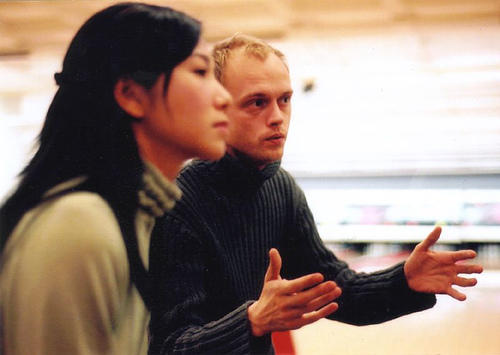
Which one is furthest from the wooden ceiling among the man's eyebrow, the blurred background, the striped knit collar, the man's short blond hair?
the striped knit collar

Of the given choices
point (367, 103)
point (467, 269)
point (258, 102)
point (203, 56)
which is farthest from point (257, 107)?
point (367, 103)

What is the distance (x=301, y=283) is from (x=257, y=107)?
1.40 ft

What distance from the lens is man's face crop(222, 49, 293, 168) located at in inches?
48.4

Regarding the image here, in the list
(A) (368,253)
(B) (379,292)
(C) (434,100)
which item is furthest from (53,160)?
(C) (434,100)

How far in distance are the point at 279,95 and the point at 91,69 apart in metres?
0.41

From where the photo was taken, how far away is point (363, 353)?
157 centimetres

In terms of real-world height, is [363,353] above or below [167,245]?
below

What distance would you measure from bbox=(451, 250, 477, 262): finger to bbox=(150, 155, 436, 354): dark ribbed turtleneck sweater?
12cm

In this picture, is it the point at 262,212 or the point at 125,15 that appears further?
the point at 262,212

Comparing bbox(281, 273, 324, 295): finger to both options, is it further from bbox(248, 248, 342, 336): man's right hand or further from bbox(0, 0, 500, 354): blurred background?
bbox(0, 0, 500, 354): blurred background

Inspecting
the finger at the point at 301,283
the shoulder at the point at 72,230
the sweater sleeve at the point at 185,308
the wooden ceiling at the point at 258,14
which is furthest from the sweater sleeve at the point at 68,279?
the wooden ceiling at the point at 258,14

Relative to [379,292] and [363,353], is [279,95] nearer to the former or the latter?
[379,292]

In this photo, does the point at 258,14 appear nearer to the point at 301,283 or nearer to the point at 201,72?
the point at 201,72

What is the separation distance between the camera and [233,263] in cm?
123
